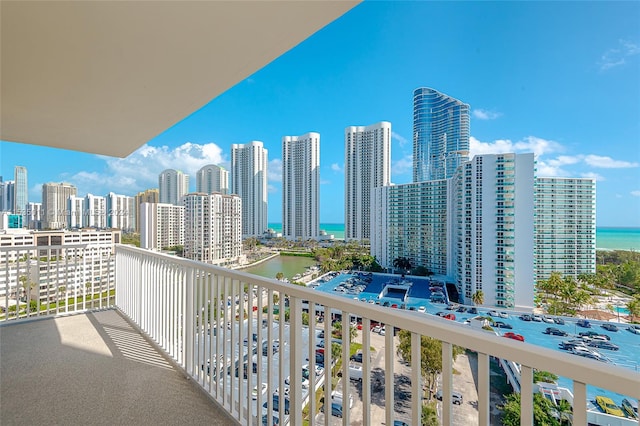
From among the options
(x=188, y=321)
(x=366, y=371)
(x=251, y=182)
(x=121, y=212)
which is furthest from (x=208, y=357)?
(x=121, y=212)

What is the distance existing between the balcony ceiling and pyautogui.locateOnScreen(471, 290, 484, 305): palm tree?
7.04ft

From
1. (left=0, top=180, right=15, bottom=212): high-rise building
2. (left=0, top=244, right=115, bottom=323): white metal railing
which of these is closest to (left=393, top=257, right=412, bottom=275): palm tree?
(left=0, top=244, right=115, bottom=323): white metal railing

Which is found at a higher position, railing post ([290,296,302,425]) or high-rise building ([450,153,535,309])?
high-rise building ([450,153,535,309])

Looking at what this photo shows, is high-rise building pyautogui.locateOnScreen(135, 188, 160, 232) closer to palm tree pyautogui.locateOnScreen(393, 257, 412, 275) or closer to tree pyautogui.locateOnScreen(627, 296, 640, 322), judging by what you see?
palm tree pyautogui.locateOnScreen(393, 257, 412, 275)

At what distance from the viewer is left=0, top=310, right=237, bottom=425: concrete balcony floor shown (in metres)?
1.79

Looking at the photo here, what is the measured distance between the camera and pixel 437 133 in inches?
147

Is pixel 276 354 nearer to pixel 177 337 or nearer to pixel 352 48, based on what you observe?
pixel 177 337

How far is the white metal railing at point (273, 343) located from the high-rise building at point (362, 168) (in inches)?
82.0

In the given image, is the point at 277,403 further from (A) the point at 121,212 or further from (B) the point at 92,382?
(A) the point at 121,212

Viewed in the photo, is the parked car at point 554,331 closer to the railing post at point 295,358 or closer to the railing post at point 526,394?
the railing post at point 526,394

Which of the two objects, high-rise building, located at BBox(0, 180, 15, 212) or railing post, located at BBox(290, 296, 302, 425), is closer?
railing post, located at BBox(290, 296, 302, 425)

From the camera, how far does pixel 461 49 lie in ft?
13.3

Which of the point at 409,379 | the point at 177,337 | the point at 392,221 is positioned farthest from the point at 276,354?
the point at 392,221

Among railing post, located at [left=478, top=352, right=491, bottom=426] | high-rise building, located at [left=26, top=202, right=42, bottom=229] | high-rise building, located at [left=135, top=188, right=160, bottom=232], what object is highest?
high-rise building, located at [left=135, top=188, right=160, bottom=232]
